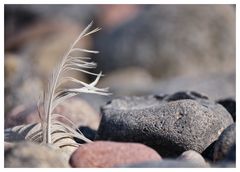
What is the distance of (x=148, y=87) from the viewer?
12445 millimetres

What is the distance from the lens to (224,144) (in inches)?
182

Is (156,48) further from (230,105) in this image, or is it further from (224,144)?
(224,144)

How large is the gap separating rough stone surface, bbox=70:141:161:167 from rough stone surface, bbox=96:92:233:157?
620 mm

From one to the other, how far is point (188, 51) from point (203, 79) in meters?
3.80

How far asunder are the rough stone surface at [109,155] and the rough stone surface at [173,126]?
0.62 metres

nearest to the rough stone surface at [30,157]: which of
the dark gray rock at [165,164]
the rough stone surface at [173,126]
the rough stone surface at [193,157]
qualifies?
the dark gray rock at [165,164]

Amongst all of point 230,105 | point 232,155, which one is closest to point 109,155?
A: point 232,155

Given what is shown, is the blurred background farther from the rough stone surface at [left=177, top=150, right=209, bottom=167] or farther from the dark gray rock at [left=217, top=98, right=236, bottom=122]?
the rough stone surface at [left=177, top=150, right=209, bottom=167]

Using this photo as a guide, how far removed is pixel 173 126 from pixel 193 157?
51cm

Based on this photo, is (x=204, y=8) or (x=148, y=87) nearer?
(x=148, y=87)

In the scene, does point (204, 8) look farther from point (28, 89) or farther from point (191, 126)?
point (191, 126)

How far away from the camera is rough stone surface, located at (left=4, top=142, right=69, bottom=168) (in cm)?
408
